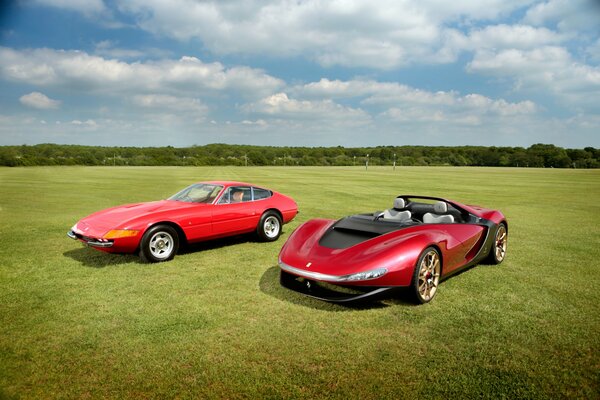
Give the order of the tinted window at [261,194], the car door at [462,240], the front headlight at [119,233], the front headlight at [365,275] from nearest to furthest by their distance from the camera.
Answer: the front headlight at [365,275]
the car door at [462,240]
the front headlight at [119,233]
the tinted window at [261,194]

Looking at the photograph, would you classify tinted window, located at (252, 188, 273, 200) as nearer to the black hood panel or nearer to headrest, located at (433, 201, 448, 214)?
the black hood panel

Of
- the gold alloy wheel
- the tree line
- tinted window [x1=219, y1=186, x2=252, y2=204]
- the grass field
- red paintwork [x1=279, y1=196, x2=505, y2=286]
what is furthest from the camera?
the tree line

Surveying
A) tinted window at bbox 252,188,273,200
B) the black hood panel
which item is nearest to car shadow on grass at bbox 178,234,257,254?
tinted window at bbox 252,188,273,200

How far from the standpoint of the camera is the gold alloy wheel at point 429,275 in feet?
16.2

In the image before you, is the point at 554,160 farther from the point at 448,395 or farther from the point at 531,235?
the point at 448,395

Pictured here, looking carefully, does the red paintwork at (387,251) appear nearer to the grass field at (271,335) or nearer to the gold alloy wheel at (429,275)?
the gold alloy wheel at (429,275)

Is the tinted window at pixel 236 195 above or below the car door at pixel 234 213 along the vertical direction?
above

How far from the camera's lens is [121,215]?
7.04 meters

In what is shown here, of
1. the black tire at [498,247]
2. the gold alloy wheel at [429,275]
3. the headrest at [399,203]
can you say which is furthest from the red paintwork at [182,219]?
the black tire at [498,247]

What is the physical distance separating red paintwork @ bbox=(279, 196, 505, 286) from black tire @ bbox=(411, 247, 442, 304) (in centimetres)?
8

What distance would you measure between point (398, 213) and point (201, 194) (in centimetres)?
419

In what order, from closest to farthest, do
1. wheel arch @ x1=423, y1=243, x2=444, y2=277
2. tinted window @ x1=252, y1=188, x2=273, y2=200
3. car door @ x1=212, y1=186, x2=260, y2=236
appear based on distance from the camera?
wheel arch @ x1=423, y1=243, x2=444, y2=277, car door @ x1=212, y1=186, x2=260, y2=236, tinted window @ x1=252, y1=188, x2=273, y2=200

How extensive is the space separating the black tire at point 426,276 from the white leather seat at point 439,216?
0.82 meters

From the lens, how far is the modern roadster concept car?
14.8ft
